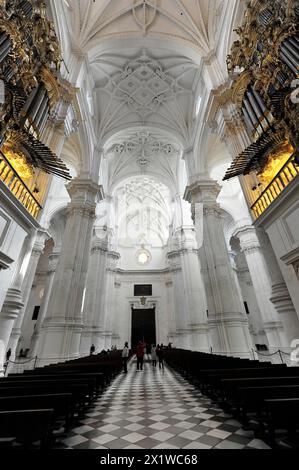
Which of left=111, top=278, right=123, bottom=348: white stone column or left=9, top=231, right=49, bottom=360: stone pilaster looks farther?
left=111, top=278, right=123, bottom=348: white stone column

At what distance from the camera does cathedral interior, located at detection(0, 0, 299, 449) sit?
10.5 ft

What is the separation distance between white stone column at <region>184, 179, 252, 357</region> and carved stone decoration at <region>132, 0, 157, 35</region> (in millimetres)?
9235

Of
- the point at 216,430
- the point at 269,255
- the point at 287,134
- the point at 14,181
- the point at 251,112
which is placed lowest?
the point at 216,430

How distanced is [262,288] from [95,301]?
10345 mm

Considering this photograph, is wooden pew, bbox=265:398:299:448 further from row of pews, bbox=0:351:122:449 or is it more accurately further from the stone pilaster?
the stone pilaster

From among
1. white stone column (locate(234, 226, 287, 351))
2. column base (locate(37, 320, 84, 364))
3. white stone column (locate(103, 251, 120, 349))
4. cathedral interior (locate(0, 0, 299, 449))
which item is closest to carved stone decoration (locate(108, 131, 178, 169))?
cathedral interior (locate(0, 0, 299, 449))

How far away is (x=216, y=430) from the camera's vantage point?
3.06 m

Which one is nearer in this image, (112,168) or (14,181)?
(14,181)

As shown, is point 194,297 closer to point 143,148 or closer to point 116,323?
point 116,323

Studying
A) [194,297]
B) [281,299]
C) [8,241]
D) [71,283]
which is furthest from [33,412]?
[194,297]

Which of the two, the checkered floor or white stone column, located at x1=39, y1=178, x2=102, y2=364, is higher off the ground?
A: white stone column, located at x1=39, y1=178, x2=102, y2=364
